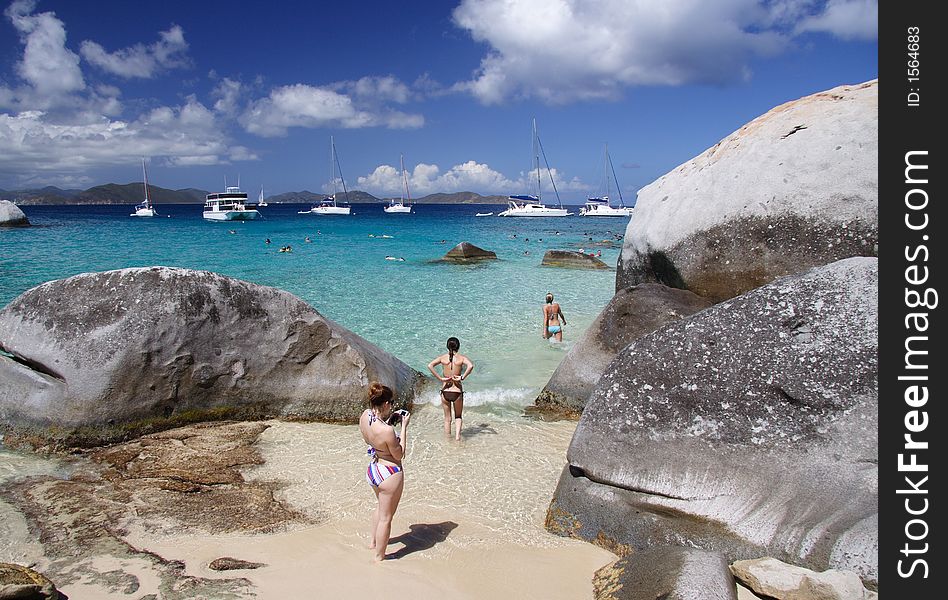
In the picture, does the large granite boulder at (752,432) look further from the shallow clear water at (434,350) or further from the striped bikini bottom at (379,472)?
the striped bikini bottom at (379,472)

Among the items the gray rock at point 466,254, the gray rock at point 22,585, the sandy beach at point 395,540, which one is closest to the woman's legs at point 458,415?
the sandy beach at point 395,540

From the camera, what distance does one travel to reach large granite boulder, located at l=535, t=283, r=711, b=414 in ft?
25.6

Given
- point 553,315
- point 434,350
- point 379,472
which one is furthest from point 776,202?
point 434,350

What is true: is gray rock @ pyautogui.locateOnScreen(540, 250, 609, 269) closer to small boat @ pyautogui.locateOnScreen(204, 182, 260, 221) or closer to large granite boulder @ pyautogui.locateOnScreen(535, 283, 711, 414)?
large granite boulder @ pyautogui.locateOnScreen(535, 283, 711, 414)

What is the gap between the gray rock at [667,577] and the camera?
351cm

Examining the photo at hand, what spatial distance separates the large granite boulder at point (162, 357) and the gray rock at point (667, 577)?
4.42 metres

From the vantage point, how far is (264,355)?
766cm

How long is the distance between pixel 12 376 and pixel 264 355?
8.85 ft

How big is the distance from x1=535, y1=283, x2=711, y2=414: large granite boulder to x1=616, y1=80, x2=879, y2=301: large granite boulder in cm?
63

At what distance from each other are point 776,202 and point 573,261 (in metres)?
18.6

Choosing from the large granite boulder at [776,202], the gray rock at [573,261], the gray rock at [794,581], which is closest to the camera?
Answer: the gray rock at [794,581]

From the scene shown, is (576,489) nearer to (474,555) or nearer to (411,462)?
(474,555)

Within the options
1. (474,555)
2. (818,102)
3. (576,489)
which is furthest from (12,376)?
(818,102)
